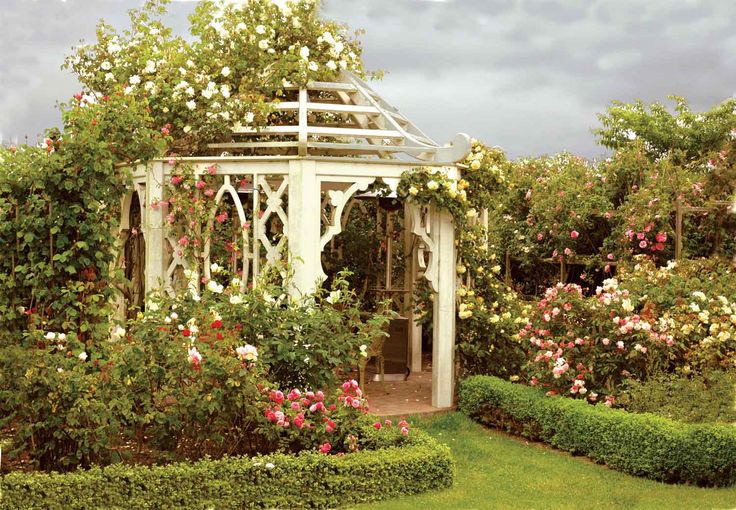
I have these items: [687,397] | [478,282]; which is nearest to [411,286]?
[478,282]

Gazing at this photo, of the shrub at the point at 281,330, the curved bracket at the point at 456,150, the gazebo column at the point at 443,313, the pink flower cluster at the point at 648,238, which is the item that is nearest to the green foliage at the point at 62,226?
the shrub at the point at 281,330

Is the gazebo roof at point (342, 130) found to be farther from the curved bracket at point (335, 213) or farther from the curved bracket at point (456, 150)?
the curved bracket at point (335, 213)

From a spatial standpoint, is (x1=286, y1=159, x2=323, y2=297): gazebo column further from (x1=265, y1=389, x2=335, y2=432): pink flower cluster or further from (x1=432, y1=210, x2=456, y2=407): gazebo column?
(x1=265, y1=389, x2=335, y2=432): pink flower cluster

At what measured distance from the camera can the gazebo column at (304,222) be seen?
30.4ft

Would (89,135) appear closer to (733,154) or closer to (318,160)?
(318,160)

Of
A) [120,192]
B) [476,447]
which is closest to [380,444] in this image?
[476,447]

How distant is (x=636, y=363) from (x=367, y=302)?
568 centimetres

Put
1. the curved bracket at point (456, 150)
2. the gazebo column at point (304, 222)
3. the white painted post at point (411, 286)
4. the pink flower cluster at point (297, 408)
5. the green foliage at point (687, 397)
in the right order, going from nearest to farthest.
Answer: the pink flower cluster at point (297, 408) → the green foliage at point (687, 397) → the gazebo column at point (304, 222) → the curved bracket at point (456, 150) → the white painted post at point (411, 286)

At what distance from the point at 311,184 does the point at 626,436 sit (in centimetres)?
367

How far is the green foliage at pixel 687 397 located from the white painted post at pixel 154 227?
4.77 m

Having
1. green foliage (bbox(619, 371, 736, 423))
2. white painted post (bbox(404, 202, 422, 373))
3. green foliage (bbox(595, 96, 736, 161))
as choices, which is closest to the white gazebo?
white painted post (bbox(404, 202, 422, 373))

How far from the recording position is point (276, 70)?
1065 cm

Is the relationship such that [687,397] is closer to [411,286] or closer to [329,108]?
[329,108]

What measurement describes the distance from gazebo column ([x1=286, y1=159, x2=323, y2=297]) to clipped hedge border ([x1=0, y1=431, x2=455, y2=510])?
2.74 metres
